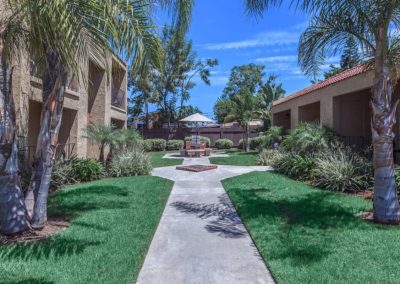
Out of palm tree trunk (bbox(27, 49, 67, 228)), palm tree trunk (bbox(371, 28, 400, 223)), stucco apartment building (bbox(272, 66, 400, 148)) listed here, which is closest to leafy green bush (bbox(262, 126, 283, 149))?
stucco apartment building (bbox(272, 66, 400, 148))

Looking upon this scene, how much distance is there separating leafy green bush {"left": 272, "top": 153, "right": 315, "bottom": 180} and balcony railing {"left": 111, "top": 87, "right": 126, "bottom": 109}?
10.7 m

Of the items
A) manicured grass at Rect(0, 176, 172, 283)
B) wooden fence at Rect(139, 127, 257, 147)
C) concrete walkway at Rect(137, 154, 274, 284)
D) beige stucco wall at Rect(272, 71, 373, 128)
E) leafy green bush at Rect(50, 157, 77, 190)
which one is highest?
beige stucco wall at Rect(272, 71, 373, 128)

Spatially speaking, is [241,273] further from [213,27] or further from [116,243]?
[213,27]

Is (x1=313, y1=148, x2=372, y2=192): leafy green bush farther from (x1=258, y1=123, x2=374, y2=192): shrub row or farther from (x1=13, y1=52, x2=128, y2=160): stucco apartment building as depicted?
(x1=13, y1=52, x2=128, y2=160): stucco apartment building

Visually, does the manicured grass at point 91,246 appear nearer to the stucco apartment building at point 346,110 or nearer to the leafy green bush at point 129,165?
the leafy green bush at point 129,165

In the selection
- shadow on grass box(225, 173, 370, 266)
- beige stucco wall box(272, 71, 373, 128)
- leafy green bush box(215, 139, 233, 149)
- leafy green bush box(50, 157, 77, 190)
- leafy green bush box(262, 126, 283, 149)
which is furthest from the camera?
leafy green bush box(215, 139, 233, 149)

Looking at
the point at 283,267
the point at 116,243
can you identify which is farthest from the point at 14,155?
the point at 283,267

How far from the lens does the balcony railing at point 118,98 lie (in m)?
19.9

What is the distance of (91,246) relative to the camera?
518 centimetres

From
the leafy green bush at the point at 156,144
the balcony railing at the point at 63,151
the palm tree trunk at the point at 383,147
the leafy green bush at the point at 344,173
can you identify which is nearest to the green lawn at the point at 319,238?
the palm tree trunk at the point at 383,147

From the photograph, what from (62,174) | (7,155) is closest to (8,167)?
(7,155)

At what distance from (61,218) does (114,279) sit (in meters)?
3.44

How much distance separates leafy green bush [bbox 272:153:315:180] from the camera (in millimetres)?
12086

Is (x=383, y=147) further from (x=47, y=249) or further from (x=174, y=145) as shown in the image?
(x=174, y=145)
